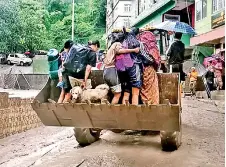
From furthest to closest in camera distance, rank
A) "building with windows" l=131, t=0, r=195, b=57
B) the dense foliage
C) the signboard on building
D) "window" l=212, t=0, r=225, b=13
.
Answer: the dense foliage, "building with windows" l=131, t=0, r=195, b=57, "window" l=212, t=0, r=225, b=13, the signboard on building

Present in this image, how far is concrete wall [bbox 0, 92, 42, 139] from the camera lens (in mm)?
10211

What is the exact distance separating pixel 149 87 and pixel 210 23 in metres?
14.7

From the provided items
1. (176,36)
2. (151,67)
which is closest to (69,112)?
(151,67)

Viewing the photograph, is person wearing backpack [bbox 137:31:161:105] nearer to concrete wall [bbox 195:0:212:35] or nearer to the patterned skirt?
the patterned skirt

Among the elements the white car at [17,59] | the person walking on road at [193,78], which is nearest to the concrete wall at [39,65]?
the white car at [17,59]

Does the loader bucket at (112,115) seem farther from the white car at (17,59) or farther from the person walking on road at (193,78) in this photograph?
the white car at (17,59)

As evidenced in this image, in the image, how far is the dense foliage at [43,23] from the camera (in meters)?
32.9

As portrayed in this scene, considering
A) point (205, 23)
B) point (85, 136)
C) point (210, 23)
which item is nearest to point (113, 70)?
point (85, 136)

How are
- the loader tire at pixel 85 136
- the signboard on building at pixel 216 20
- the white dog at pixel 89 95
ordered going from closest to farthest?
the white dog at pixel 89 95 → the loader tire at pixel 85 136 → the signboard on building at pixel 216 20

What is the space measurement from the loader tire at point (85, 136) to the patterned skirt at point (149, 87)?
1536mm

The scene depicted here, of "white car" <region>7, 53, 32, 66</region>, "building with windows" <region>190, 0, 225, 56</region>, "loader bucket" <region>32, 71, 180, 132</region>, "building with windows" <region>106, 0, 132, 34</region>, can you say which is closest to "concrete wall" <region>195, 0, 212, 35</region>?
"building with windows" <region>190, 0, 225, 56</region>

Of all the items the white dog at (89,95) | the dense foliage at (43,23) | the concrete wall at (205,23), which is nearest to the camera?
the white dog at (89,95)

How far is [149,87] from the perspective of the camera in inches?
206

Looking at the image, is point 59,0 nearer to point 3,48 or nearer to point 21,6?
point 21,6
